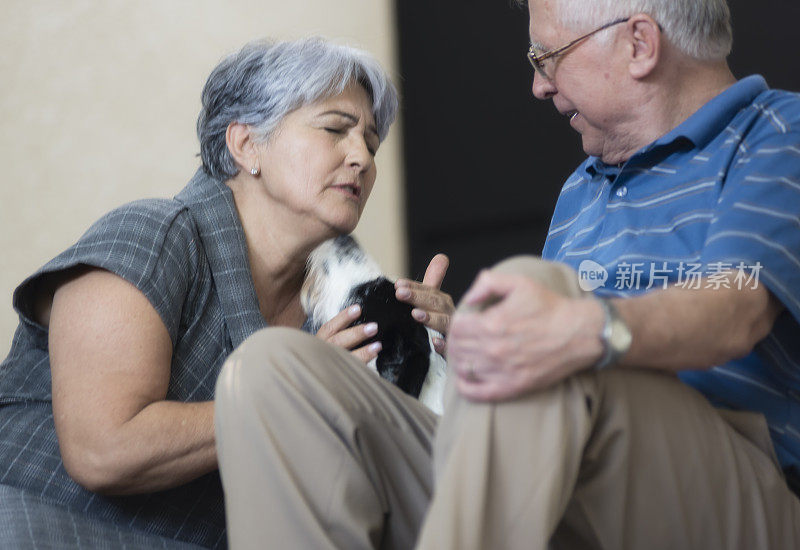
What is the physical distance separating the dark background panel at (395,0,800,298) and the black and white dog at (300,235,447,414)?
103 cm

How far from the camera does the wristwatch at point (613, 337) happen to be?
3.10 ft

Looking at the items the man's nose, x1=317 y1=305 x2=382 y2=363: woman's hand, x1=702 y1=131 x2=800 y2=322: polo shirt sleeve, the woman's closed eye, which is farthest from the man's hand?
the woman's closed eye

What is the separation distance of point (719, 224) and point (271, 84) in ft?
2.92

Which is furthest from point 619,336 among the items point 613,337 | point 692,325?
point 692,325

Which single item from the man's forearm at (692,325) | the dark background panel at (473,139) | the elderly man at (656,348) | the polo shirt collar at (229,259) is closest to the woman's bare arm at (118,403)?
the polo shirt collar at (229,259)

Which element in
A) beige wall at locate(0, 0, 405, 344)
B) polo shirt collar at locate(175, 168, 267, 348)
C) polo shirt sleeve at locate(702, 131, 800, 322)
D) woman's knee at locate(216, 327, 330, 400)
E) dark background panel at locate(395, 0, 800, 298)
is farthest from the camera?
beige wall at locate(0, 0, 405, 344)

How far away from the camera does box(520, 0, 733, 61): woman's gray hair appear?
1.56 m

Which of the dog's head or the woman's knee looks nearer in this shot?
the woman's knee

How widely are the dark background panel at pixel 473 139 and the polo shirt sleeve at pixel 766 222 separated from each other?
1.29 metres

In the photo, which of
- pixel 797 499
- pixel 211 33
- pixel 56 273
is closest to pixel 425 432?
pixel 797 499

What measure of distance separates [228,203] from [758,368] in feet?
3.08

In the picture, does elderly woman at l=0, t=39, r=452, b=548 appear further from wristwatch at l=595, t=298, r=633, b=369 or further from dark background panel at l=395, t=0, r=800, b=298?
dark background panel at l=395, t=0, r=800, b=298

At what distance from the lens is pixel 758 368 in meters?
1.26

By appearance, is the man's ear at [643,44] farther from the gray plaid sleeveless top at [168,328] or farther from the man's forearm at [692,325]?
the gray plaid sleeveless top at [168,328]
